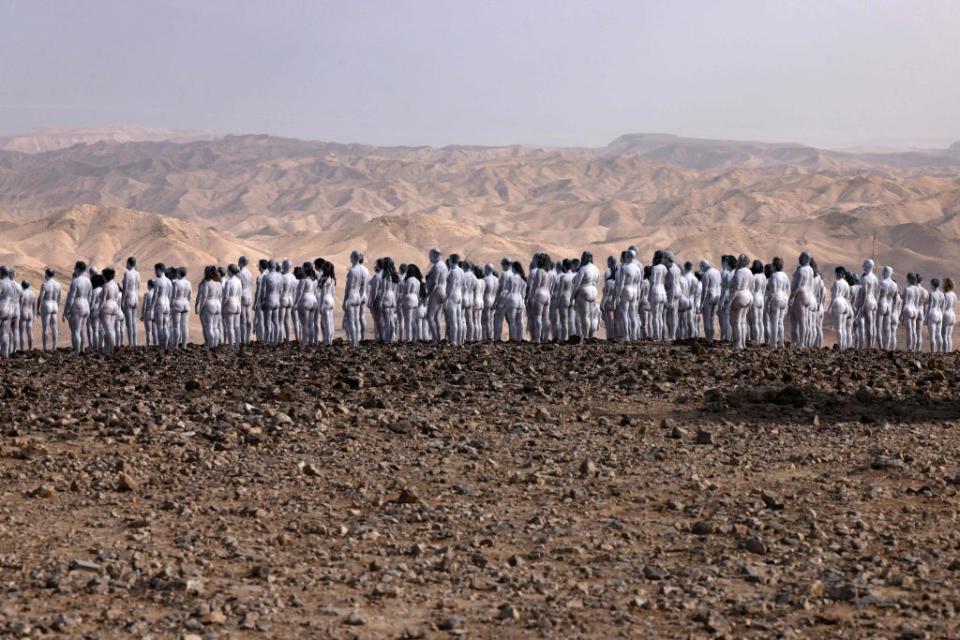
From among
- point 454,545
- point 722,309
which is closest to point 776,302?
point 722,309

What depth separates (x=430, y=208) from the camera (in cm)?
11825

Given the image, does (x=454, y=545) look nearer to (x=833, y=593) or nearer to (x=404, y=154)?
(x=833, y=593)

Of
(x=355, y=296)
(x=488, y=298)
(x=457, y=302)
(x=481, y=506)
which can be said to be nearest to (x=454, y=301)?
(x=457, y=302)

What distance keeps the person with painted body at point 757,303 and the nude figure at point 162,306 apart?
419 inches

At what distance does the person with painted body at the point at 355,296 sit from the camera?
79.0 feet

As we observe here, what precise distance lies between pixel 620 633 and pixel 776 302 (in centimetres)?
1738

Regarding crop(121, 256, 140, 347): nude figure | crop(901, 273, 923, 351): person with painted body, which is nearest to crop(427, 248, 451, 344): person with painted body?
crop(121, 256, 140, 347): nude figure

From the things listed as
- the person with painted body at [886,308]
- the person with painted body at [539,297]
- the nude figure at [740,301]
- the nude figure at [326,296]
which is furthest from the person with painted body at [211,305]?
the person with painted body at [886,308]

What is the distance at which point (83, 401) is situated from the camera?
15.4 m

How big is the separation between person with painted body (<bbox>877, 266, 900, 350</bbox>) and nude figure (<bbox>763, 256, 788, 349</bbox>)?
3.26 m

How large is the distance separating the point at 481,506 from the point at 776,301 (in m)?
14.8

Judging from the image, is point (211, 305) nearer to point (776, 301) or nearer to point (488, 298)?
point (488, 298)

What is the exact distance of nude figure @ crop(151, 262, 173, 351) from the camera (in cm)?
2414

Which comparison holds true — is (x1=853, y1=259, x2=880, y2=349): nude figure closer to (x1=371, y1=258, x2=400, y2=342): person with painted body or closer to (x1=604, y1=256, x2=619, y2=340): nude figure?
(x1=604, y1=256, x2=619, y2=340): nude figure
